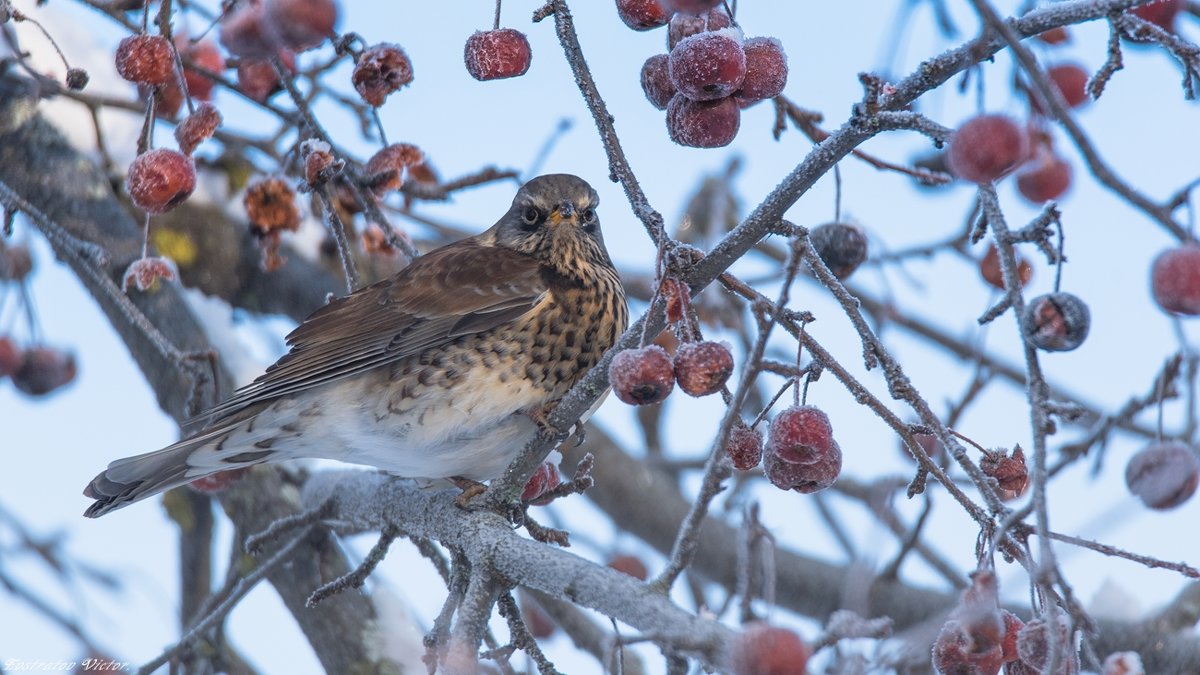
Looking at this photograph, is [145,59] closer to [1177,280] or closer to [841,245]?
[841,245]

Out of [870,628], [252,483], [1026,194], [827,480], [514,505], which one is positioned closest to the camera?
[870,628]

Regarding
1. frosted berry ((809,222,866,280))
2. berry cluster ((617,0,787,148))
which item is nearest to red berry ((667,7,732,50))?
berry cluster ((617,0,787,148))

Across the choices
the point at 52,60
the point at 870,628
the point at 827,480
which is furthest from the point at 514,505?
the point at 52,60

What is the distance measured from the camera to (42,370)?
13.5 ft

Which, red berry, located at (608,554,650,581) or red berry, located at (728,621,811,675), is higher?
red berry, located at (608,554,650,581)

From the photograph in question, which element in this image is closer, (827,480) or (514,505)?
(827,480)

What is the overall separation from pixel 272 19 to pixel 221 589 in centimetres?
153

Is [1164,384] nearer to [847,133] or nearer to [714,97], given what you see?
[847,133]

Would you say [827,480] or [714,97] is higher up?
[714,97]

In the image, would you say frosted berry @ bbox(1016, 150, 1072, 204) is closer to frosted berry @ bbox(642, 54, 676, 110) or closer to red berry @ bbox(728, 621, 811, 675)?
frosted berry @ bbox(642, 54, 676, 110)

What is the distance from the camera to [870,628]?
1666 mm

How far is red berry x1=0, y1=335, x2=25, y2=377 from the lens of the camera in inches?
161

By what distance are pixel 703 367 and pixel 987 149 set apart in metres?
0.55

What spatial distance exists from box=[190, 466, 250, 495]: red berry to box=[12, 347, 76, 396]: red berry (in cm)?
91
